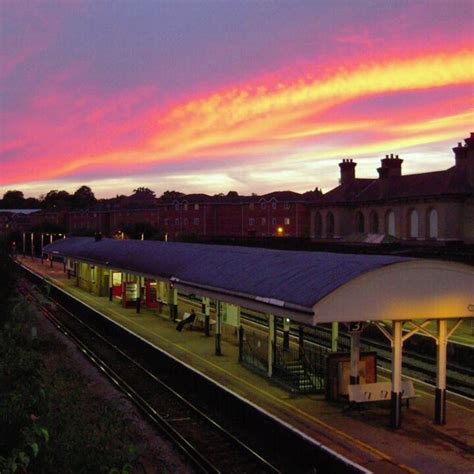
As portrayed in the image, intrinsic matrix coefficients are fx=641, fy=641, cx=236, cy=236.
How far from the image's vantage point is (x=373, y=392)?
664 inches

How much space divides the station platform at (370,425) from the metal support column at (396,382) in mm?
270

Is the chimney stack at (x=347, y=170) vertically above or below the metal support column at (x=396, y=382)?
above

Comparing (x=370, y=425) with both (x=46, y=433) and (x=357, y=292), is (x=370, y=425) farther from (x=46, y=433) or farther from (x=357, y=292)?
(x=46, y=433)

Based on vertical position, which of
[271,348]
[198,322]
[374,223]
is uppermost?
[374,223]

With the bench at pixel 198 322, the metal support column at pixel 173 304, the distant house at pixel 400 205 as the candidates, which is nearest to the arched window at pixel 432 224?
the distant house at pixel 400 205

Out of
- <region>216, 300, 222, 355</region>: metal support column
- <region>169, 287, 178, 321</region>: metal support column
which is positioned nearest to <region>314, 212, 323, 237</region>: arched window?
<region>169, 287, 178, 321</region>: metal support column

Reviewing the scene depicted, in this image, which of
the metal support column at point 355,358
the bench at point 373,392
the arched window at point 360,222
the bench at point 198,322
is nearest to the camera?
the bench at point 373,392

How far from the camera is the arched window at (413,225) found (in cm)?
5253

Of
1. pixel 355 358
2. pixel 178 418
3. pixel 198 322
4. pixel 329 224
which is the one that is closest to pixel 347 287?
pixel 355 358

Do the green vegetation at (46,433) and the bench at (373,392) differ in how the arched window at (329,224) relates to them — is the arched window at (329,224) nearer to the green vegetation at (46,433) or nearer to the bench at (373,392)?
the bench at (373,392)

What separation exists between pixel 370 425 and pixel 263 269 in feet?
22.6

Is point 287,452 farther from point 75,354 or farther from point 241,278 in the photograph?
point 75,354

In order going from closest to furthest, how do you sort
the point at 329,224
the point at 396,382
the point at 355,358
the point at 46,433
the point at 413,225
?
the point at 46,433 < the point at 396,382 < the point at 355,358 < the point at 413,225 < the point at 329,224

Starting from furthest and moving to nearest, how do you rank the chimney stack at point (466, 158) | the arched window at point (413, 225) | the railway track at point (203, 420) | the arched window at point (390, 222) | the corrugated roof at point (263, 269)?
the arched window at point (390, 222) < the arched window at point (413, 225) < the chimney stack at point (466, 158) < the corrugated roof at point (263, 269) < the railway track at point (203, 420)
